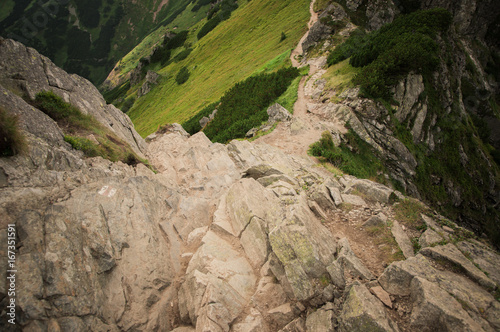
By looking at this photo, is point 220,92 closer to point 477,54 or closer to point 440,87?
point 440,87

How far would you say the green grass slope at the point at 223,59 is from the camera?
51.5m

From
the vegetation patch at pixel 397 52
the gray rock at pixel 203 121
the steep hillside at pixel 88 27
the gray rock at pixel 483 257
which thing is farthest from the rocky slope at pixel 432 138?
the steep hillside at pixel 88 27

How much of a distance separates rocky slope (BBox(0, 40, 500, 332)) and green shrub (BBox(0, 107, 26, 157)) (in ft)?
0.92

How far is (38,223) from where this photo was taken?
298 inches

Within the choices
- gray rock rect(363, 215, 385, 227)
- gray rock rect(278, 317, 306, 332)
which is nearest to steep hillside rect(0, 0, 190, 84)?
gray rock rect(363, 215, 385, 227)

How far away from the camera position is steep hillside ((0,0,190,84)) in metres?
151

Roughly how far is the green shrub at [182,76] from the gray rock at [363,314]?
71.8 m

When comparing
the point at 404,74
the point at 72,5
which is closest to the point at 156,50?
the point at 404,74

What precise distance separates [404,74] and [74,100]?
105 ft

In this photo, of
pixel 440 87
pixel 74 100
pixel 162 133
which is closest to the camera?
pixel 74 100

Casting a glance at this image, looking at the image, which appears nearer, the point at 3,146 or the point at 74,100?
the point at 3,146

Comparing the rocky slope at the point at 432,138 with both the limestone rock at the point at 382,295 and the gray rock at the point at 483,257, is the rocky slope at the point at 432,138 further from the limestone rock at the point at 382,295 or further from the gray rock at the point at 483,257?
the limestone rock at the point at 382,295

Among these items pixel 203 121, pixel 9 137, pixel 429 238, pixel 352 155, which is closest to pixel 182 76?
pixel 203 121

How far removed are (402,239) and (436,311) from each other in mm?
3936
